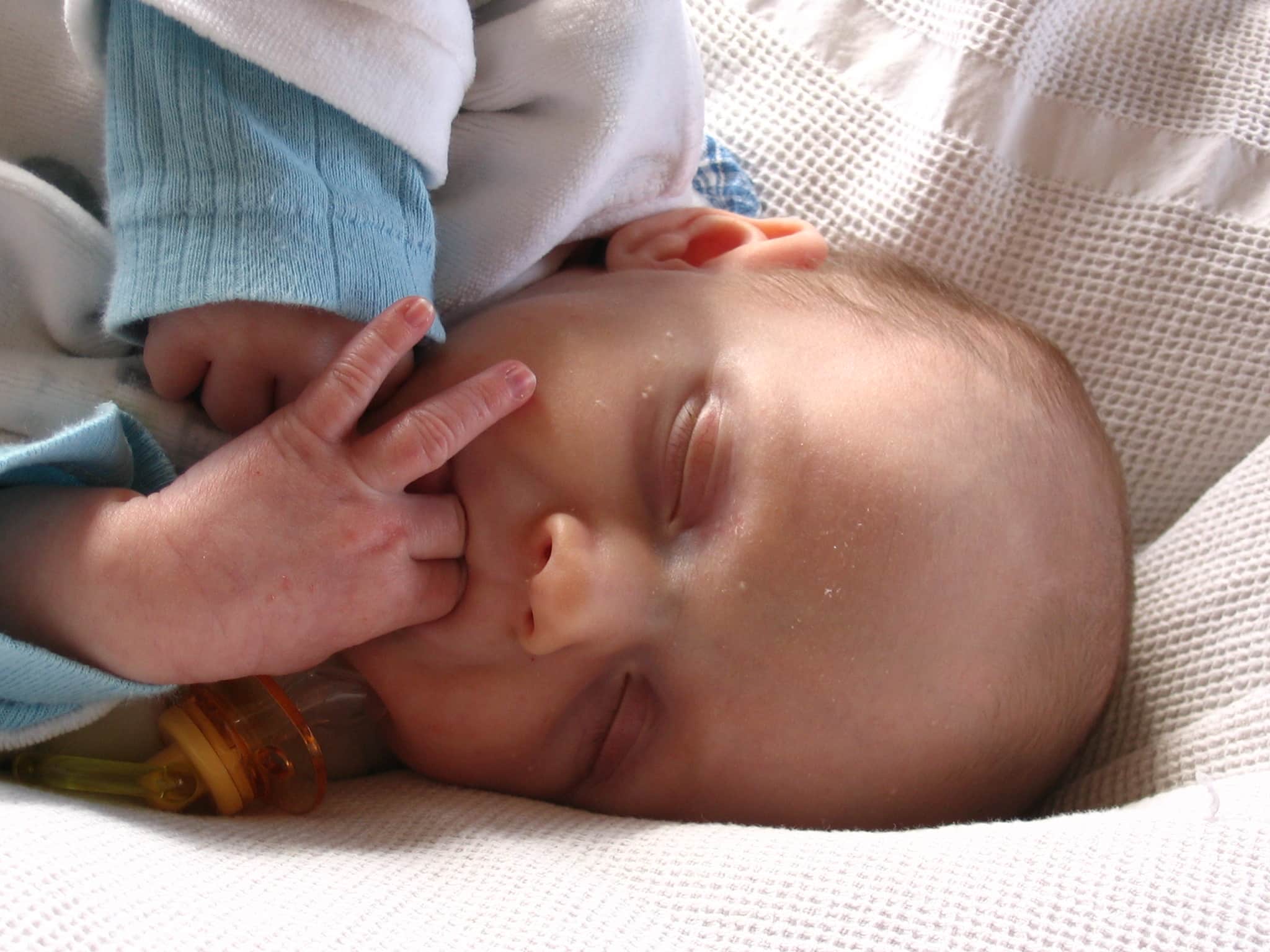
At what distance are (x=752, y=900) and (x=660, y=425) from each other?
15.5 inches

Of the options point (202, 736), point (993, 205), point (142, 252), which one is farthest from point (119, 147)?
point (993, 205)

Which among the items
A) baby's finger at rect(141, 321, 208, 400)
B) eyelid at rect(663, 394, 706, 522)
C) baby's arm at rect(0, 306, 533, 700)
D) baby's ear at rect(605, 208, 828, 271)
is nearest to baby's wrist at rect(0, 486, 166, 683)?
baby's arm at rect(0, 306, 533, 700)

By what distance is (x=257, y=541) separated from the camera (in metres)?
0.91

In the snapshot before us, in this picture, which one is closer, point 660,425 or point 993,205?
point 660,425

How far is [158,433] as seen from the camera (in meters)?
1.05

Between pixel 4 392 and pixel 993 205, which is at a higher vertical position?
pixel 993 205

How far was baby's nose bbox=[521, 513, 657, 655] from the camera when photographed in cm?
92

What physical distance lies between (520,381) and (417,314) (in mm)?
99

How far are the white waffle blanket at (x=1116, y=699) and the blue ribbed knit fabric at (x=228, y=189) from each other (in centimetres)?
42

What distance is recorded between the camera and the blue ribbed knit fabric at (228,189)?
0.95 meters

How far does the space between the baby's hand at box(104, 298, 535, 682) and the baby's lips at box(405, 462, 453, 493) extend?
6 cm

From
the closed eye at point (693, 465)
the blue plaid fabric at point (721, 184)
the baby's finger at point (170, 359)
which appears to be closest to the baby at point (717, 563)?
the closed eye at point (693, 465)

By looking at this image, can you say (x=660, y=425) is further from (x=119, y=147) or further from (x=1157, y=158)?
(x=1157, y=158)

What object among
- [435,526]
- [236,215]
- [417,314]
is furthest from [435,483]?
[236,215]
